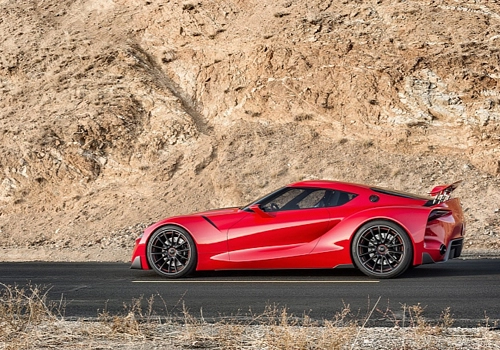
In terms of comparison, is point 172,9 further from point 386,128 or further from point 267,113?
point 386,128

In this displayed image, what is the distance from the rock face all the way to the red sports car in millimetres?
10882

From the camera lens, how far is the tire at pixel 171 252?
1068 centimetres

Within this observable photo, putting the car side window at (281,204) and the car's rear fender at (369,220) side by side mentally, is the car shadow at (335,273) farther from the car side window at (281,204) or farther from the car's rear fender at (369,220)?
the car side window at (281,204)

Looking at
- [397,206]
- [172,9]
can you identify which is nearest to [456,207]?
[397,206]

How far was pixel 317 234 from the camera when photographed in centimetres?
1039

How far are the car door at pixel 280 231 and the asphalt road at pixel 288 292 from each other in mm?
382

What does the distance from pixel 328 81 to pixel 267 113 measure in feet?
7.90

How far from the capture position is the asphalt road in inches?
307

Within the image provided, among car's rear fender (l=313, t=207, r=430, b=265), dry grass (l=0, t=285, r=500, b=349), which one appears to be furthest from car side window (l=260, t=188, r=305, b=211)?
dry grass (l=0, t=285, r=500, b=349)

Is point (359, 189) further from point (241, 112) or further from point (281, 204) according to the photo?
point (241, 112)

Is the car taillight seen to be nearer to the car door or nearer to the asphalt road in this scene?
the asphalt road

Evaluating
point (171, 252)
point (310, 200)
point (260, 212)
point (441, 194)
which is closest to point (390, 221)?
point (441, 194)

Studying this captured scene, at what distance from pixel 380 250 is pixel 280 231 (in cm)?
137

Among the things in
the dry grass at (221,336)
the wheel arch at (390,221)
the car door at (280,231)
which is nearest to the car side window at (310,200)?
the car door at (280,231)
